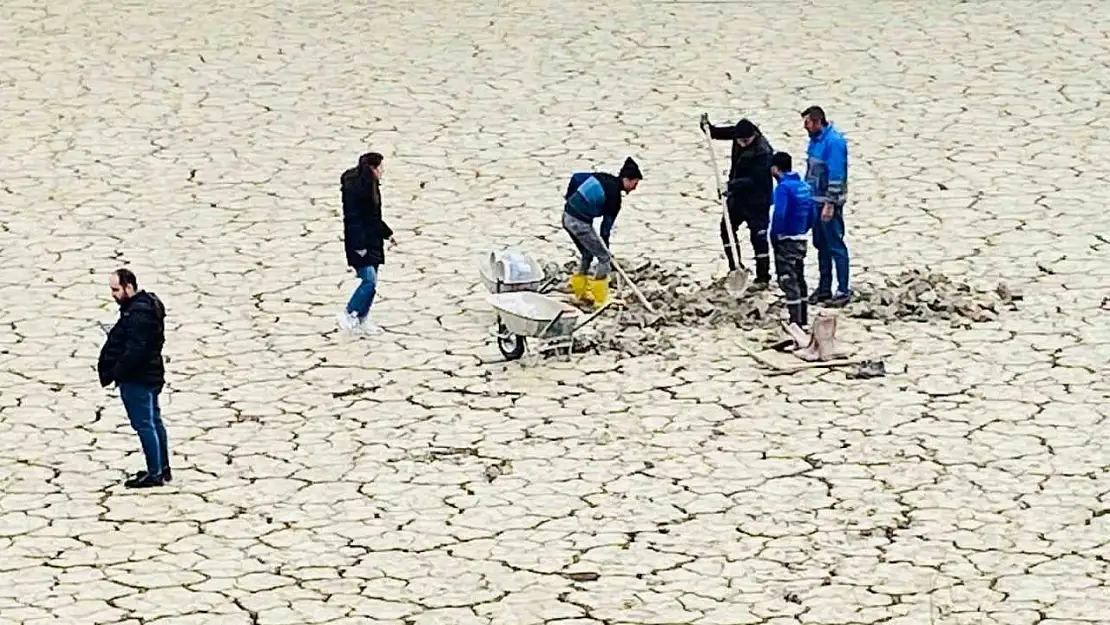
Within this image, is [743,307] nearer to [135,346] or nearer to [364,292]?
[364,292]

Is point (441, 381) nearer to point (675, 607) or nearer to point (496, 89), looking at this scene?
point (675, 607)

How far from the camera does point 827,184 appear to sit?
15672 millimetres

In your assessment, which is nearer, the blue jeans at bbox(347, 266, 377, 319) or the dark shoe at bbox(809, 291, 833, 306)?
the blue jeans at bbox(347, 266, 377, 319)

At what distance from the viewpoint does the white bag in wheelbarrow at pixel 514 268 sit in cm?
1495

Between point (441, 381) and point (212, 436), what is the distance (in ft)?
5.46

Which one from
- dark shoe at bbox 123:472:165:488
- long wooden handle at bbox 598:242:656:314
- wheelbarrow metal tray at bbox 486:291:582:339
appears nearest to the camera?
dark shoe at bbox 123:472:165:488

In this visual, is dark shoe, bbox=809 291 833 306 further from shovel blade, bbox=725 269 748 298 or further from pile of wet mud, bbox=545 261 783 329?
shovel blade, bbox=725 269 748 298

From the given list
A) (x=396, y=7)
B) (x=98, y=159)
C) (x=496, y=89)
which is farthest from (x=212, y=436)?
(x=396, y=7)

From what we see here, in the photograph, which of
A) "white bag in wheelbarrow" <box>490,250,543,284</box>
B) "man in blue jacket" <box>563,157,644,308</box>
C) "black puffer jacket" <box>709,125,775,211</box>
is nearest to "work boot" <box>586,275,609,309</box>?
"man in blue jacket" <box>563,157,644,308</box>

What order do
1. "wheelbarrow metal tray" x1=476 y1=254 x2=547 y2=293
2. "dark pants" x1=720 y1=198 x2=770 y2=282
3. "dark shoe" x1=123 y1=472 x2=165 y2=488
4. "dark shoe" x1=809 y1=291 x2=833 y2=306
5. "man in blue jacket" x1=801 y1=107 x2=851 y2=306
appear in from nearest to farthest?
"dark shoe" x1=123 y1=472 x2=165 y2=488
"wheelbarrow metal tray" x1=476 y1=254 x2=547 y2=293
"man in blue jacket" x1=801 y1=107 x2=851 y2=306
"dark shoe" x1=809 y1=291 x2=833 y2=306
"dark pants" x1=720 y1=198 x2=770 y2=282

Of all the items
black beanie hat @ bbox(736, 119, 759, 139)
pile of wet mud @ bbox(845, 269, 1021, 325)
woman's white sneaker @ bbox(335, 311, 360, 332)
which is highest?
black beanie hat @ bbox(736, 119, 759, 139)

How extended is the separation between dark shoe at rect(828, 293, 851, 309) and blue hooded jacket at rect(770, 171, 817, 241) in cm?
92

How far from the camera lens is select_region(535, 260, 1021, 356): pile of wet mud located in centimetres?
1523

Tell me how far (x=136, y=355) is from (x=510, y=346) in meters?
3.26
